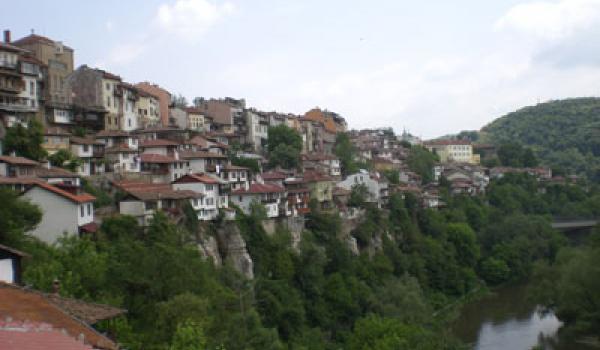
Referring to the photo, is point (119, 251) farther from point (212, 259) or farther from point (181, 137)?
point (181, 137)

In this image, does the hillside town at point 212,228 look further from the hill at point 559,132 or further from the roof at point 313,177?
the hill at point 559,132

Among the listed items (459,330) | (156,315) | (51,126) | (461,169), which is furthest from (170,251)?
(461,169)

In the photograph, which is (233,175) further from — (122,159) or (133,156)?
(122,159)

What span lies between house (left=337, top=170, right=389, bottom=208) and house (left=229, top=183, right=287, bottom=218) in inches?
591

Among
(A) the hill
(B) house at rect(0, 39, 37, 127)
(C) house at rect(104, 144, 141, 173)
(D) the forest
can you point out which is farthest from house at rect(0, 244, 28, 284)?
(A) the hill

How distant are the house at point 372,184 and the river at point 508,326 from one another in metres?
13.5

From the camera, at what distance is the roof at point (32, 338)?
7270mm

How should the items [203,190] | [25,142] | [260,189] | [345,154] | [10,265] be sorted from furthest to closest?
[345,154] < [260,189] < [203,190] < [25,142] < [10,265]

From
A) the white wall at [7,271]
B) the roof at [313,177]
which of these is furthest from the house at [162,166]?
the white wall at [7,271]

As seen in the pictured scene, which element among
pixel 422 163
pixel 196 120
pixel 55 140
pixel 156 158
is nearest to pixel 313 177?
pixel 196 120

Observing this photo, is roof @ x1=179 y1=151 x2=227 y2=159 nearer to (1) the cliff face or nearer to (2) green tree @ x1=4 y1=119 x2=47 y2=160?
(1) the cliff face

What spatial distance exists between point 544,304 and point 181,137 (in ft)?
93.4

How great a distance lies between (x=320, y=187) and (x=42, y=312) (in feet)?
146

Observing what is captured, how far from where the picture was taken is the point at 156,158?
42.2 metres
